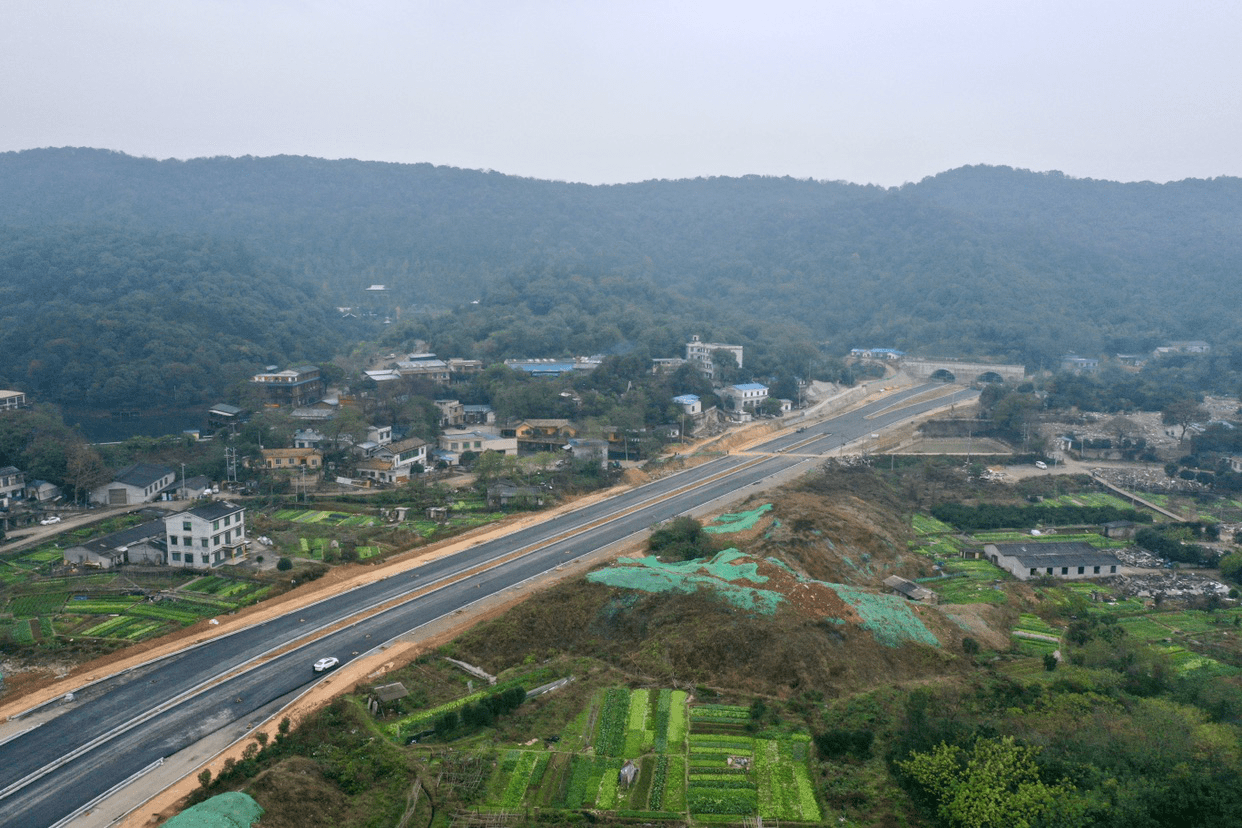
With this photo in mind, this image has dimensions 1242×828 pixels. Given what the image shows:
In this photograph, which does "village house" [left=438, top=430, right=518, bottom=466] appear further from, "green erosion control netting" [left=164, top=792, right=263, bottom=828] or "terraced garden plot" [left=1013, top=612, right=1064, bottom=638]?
"green erosion control netting" [left=164, top=792, right=263, bottom=828]

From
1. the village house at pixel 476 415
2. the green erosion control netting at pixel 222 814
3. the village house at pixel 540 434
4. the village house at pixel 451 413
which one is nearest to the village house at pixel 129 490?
the village house at pixel 451 413

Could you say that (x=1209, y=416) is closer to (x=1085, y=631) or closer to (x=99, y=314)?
(x=1085, y=631)

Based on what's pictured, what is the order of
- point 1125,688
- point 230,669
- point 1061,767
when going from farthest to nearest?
point 230,669
point 1125,688
point 1061,767

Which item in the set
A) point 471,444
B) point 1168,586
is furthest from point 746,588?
point 471,444

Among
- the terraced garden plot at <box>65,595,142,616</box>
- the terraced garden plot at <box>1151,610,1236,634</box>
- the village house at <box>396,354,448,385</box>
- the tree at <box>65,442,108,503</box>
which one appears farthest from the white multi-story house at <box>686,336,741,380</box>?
the terraced garden plot at <box>65,595,142,616</box>

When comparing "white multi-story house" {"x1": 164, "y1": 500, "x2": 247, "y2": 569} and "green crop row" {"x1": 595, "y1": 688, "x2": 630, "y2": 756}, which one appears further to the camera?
"white multi-story house" {"x1": 164, "y1": 500, "x2": 247, "y2": 569}

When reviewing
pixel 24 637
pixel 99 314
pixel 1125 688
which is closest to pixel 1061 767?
pixel 1125 688

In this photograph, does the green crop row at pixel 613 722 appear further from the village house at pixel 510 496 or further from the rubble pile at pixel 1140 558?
the rubble pile at pixel 1140 558
